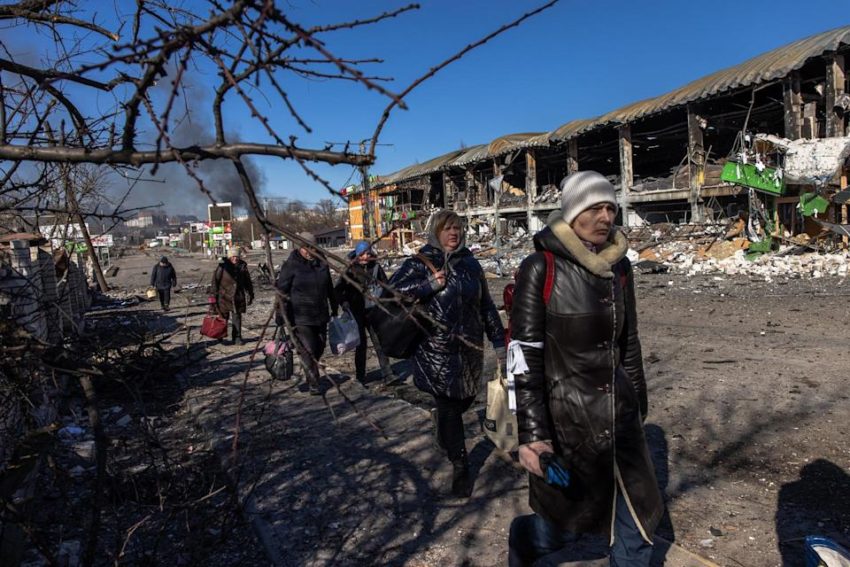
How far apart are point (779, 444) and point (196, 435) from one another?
4.82 metres

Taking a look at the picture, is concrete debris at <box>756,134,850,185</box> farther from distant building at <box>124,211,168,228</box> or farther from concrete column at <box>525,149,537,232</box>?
distant building at <box>124,211,168,228</box>

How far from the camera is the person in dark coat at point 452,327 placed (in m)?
3.53

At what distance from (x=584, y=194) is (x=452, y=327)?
1.57 m

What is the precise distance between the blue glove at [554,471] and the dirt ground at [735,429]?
3.36 ft

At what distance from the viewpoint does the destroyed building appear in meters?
15.1

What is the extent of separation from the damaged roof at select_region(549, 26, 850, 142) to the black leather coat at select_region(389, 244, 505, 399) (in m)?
16.0

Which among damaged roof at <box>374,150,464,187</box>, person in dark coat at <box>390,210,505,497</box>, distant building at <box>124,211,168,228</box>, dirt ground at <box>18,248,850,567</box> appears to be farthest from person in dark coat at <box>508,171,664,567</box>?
damaged roof at <box>374,150,464,187</box>

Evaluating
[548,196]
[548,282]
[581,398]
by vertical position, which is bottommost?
[581,398]

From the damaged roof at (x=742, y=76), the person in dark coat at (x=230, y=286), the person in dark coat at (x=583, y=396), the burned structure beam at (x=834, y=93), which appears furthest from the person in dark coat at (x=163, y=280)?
the burned structure beam at (x=834, y=93)

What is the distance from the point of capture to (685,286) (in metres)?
13.6

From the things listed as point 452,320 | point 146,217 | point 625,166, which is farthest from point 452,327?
A: point 146,217

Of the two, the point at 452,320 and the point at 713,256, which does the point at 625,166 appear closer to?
the point at 713,256

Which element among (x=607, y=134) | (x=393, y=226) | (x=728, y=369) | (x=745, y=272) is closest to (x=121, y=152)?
(x=393, y=226)

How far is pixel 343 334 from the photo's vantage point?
19.4 ft
